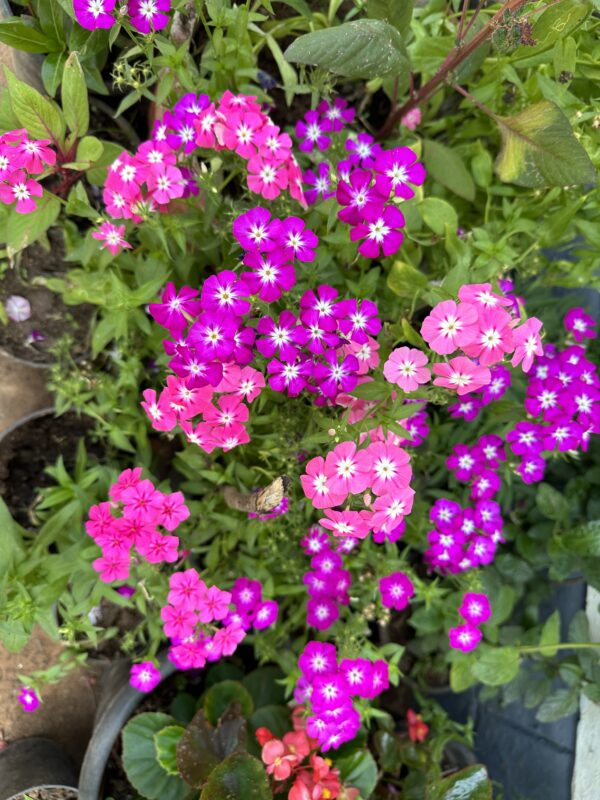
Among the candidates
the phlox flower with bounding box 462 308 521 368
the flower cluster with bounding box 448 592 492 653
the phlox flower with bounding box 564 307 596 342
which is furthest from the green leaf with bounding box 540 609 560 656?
the phlox flower with bounding box 462 308 521 368

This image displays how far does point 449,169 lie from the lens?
1.56 m

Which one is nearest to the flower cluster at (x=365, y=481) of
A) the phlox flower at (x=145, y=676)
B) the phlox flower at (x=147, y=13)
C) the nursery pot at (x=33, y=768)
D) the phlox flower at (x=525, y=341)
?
the phlox flower at (x=525, y=341)

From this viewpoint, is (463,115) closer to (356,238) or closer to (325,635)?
(356,238)

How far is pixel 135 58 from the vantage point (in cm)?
152

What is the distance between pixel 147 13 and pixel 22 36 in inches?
12.9

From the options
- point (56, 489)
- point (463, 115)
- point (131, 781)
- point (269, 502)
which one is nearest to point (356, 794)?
point (131, 781)

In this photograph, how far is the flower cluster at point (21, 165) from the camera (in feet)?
4.00

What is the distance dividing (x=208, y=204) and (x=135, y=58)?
45 centimetres

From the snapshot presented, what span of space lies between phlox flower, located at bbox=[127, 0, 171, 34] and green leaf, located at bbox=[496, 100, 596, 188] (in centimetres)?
75

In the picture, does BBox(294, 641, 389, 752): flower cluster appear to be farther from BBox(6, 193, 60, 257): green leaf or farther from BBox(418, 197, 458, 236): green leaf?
BBox(6, 193, 60, 257): green leaf

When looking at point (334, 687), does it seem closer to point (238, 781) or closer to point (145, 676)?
point (238, 781)

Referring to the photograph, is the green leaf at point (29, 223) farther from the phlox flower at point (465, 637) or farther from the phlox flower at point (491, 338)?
the phlox flower at point (465, 637)

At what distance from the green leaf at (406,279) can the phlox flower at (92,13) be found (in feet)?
2.30

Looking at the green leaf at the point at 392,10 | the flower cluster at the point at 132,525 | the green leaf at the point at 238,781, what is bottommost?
the green leaf at the point at 238,781
